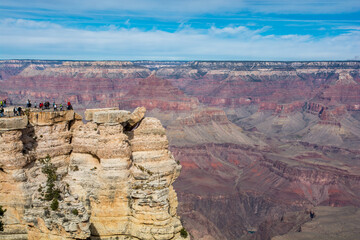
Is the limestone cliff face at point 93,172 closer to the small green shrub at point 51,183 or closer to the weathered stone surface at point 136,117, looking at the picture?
the small green shrub at point 51,183

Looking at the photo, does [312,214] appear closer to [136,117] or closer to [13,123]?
[136,117]

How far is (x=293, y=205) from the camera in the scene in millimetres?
88500

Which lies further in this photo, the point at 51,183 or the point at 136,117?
the point at 136,117

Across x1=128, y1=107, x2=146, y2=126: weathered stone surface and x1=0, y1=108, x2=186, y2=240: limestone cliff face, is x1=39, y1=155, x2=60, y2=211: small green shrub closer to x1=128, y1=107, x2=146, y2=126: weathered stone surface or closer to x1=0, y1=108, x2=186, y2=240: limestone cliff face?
x1=0, y1=108, x2=186, y2=240: limestone cliff face

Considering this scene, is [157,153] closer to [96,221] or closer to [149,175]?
[149,175]

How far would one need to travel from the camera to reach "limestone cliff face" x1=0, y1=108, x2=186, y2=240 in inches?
819

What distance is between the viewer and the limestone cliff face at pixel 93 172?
68.2ft

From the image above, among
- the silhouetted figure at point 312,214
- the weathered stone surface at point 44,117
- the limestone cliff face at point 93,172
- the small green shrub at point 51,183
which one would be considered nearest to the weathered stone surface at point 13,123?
the limestone cliff face at point 93,172

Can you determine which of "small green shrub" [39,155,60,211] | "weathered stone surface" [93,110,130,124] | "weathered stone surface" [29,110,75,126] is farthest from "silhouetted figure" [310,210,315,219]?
"weathered stone surface" [29,110,75,126]

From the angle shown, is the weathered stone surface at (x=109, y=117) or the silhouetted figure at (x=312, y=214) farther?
the silhouetted figure at (x=312, y=214)

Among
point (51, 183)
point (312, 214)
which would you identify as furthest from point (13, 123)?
point (312, 214)

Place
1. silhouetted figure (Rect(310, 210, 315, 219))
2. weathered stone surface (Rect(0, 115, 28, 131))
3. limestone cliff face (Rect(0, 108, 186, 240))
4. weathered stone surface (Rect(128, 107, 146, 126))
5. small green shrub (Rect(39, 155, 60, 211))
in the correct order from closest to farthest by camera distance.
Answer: small green shrub (Rect(39, 155, 60, 211)) → weathered stone surface (Rect(0, 115, 28, 131)) → limestone cliff face (Rect(0, 108, 186, 240)) → weathered stone surface (Rect(128, 107, 146, 126)) → silhouetted figure (Rect(310, 210, 315, 219))

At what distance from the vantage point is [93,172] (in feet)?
76.0

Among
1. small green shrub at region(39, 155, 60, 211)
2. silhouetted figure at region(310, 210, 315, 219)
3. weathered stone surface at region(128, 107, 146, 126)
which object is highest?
weathered stone surface at region(128, 107, 146, 126)
